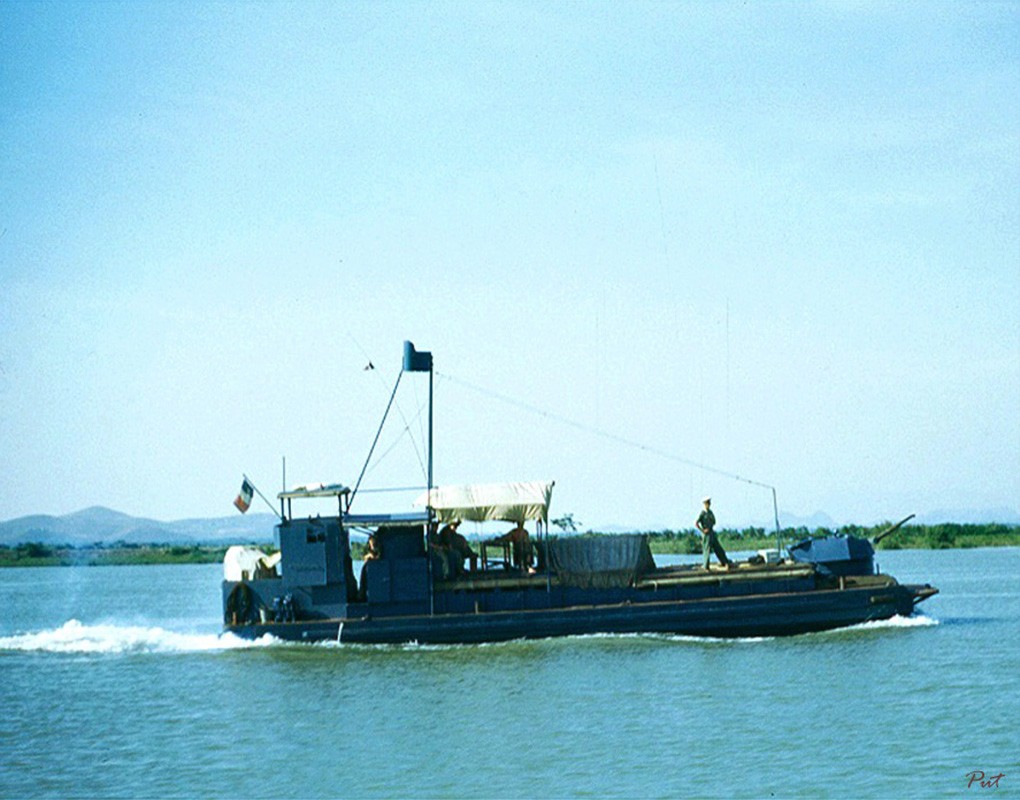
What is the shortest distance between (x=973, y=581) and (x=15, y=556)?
97.1 m

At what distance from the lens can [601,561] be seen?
1185 inches

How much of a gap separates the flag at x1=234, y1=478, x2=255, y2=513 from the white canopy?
3.99 metres

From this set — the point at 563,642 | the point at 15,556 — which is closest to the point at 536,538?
the point at 563,642

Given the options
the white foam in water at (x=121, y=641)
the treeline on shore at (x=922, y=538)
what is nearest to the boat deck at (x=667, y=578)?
the white foam in water at (x=121, y=641)

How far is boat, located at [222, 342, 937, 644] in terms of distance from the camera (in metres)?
29.5

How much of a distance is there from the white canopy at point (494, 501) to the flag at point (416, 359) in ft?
9.46

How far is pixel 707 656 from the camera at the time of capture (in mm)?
27531

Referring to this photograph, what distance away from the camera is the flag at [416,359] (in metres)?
31.1

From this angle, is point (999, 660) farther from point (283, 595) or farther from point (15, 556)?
point (15, 556)

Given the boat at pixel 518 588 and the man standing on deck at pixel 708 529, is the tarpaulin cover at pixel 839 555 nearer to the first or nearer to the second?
the boat at pixel 518 588

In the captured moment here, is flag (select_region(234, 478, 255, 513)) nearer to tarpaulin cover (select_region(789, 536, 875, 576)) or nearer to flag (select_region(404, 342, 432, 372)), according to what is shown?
flag (select_region(404, 342, 432, 372))

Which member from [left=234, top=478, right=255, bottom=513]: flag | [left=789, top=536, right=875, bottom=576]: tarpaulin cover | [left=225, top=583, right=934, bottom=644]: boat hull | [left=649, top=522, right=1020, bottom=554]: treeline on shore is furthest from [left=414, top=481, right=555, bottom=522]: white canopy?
[left=649, top=522, right=1020, bottom=554]: treeline on shore

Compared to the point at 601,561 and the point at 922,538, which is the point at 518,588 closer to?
the point at 601,561
